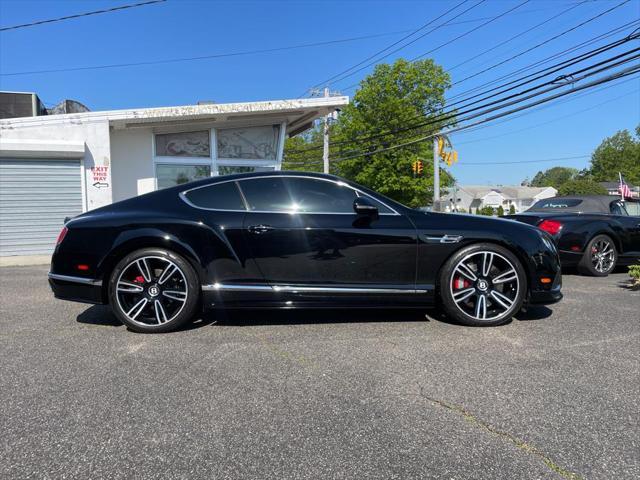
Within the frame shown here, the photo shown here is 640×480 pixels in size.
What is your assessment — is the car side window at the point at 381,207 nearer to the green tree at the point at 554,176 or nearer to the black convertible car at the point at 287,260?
the black convertible car at the point at 287,260

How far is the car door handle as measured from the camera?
3955mm

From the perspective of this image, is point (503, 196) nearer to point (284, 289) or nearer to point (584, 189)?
point (584, 189)

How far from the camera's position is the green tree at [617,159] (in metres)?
75.7

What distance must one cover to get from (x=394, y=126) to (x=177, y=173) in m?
25.6

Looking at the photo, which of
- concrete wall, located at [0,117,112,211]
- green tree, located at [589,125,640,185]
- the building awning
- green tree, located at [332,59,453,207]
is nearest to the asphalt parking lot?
concrete wall, located at [0,117,112,211]

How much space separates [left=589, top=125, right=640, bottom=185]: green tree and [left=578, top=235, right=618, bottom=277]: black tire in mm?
76852

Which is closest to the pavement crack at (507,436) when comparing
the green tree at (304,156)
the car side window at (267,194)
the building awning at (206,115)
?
the car side window at (267,194)

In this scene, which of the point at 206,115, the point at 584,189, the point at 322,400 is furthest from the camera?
the point at 584,189

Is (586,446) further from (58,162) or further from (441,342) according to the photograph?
(58,162)

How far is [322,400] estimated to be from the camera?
2.60 m

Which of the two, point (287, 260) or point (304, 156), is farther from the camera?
point (304, 156)

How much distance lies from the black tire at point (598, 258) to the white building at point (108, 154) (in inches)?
295

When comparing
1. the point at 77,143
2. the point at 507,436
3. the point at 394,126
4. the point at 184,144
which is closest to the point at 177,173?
the point at 184,144

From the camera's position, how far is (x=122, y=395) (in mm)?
2674
